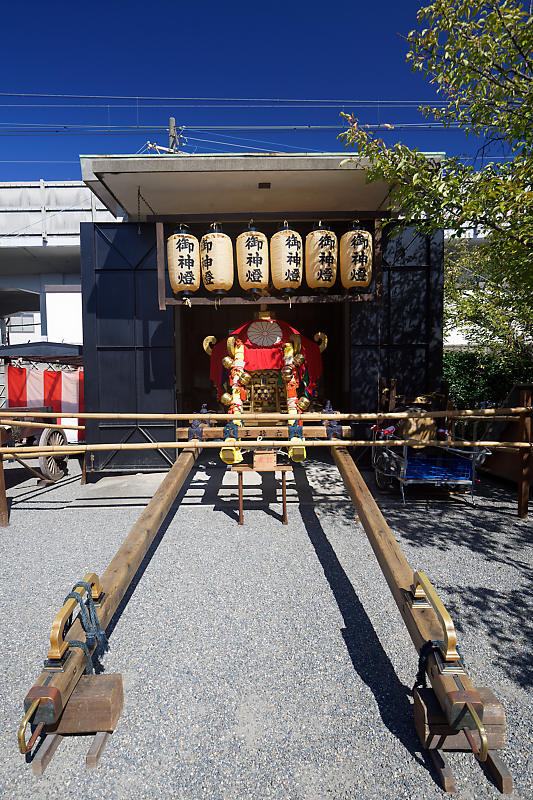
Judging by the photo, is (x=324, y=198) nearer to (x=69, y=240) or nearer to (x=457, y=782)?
(x=457, y=782)

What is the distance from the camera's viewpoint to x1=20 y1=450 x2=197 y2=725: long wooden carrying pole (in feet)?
5.61

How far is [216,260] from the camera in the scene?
6.03m

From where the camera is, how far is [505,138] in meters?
4.48

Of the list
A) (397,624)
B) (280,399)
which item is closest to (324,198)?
(280,399)

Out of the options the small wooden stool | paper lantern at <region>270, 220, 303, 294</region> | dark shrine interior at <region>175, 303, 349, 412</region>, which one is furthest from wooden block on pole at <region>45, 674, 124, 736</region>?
dark shrine interior at <region>175, 303, 349, 412</region>

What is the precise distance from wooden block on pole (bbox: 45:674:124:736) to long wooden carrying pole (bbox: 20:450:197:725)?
7cm

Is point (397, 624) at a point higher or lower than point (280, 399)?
lower

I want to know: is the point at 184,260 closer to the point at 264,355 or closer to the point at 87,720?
the point at 264,355

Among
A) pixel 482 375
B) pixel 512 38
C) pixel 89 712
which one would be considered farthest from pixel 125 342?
pixel 482 375

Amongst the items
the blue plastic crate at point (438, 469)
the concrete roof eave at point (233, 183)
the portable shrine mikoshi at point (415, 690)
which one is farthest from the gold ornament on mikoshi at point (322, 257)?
the portable shrine mikoshi at point (415, 690)

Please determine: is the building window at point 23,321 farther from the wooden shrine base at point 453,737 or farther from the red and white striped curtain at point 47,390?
the wooden shrine base at point 453,737

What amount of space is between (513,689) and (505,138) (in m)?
5.28

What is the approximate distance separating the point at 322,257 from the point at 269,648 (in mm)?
5234

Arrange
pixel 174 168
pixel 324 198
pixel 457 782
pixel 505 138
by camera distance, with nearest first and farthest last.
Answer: pixel 457 782
pixel 505 138
pixel 174 168
pixel 324 198
